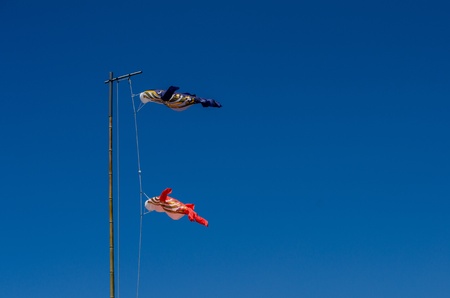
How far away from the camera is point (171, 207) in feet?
102

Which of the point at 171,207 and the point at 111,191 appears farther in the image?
the point at 171,207

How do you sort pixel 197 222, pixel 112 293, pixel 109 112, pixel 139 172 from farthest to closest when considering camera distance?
pixel 197 222, pixel 139 172, pixel 109 112, pixel 112 293

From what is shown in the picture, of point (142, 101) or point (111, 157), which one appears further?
point (142, 101)

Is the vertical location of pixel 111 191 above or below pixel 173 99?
below

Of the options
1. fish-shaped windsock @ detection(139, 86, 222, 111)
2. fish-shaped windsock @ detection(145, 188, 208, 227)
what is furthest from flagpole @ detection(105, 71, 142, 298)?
fish-shaped windsock @ detection(145, 188, 208, 227)

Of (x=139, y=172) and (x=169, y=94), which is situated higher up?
(x=169, y=94)

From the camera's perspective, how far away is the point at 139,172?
28.4 meters

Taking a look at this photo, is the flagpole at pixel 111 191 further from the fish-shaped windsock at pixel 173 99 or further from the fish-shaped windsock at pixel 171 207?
the fish-shaped windsock at pixel 171 207

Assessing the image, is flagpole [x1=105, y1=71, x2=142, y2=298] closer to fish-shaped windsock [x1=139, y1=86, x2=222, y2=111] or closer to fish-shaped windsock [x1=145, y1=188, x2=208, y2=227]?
fish-shaped windsock [x1=139, y1=86, x2=222, y2=111]

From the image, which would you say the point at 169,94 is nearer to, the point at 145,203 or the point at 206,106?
the point at 206,106

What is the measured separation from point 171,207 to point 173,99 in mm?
5049

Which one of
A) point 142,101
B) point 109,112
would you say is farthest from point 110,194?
point 142,101

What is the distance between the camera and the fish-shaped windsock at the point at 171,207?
101 ft

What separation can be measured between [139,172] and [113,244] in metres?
4.45
